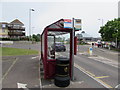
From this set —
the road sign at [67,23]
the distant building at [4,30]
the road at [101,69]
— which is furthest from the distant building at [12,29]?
the road sign at [67,23]

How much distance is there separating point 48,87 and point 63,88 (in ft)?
2.43

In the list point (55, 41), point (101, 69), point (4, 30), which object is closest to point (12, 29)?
point (4, 30)

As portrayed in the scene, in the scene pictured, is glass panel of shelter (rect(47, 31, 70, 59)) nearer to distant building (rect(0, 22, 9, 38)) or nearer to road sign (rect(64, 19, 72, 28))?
road sign (rect(64, 19, 72, 28))

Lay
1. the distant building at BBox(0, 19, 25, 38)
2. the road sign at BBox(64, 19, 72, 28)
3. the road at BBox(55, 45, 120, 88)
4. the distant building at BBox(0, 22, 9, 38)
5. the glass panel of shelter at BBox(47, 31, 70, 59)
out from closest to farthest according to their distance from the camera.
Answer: the road sign at BBox(64, 19, 72, 28) < the road at BBox(55, 45, 120, 88) < the glass panel of shelter at BBox(47, 31, 70, 59) < the distant building at BBox(0, 19, 25, 38) < the distant building at BBox(0, 22, 9, 38)

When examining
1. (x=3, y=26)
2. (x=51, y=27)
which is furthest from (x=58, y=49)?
(x=3, y=26)

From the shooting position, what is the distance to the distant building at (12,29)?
5809 cm

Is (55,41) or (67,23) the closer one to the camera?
(67,23)

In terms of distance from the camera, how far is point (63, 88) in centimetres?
518

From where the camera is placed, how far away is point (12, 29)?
58.5m

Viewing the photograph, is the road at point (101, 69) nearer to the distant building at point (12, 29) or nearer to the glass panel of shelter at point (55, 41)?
the glass panel of shelter at point (55, 41)

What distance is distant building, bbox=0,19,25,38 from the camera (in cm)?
5809

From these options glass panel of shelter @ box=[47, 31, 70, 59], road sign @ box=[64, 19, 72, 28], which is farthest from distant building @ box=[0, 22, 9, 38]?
road sign @ box=[64, 19, 72, 28]

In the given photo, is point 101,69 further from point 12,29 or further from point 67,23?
point 12,29

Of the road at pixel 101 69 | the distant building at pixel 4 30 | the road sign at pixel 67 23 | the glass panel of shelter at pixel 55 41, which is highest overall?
the distant building at pixel 4 30
